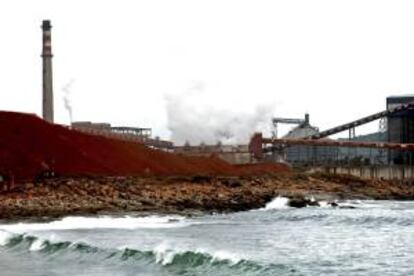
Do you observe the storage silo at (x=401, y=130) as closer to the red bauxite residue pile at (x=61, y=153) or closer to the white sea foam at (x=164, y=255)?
the red bauxite residue pile at (x=61, y=153)

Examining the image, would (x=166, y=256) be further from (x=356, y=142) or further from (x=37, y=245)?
(x=356, y=142)

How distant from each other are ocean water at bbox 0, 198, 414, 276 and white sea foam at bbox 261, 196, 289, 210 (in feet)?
31.9

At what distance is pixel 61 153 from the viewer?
57.4 meters

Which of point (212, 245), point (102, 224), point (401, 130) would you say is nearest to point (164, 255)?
point (212, 245)

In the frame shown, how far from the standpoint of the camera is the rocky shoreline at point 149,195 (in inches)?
1841

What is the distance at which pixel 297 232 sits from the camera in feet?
121

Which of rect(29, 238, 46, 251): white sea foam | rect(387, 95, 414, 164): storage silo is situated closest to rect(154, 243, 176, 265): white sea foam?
rect(29, 238, 46, 251): white sea foam

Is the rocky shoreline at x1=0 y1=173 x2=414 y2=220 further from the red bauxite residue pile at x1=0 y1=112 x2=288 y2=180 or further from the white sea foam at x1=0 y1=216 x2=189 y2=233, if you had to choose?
the red bauxite residue pile at x1=0 y1=112 x2=288 y2=180

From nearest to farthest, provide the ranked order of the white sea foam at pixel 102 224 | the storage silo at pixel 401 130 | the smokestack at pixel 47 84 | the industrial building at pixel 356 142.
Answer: the white sea foam at pixel 102 224 → the smokestack at pixel 47 84 → the industrial building at pixel 356 142 → the storage silo at pixel 401 130

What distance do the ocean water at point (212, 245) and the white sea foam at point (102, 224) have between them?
47 millimetres

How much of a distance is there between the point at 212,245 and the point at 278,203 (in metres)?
29.8

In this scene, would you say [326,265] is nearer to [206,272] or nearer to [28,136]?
[206,272]

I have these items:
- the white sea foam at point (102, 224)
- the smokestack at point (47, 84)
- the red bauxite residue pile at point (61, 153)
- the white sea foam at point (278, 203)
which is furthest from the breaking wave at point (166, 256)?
the smokestack at point (47, 84)

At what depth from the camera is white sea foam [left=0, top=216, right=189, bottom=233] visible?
39.9 m
